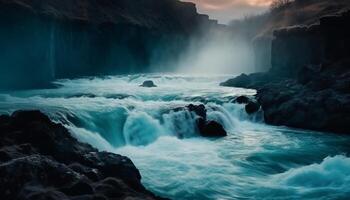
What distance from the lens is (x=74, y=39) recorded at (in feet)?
162

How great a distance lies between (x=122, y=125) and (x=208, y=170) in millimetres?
7430

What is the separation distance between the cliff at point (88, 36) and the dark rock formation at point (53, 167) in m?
25.8

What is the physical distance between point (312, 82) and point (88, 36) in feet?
102

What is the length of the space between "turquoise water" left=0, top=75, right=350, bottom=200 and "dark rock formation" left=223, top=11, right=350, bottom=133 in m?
1.05

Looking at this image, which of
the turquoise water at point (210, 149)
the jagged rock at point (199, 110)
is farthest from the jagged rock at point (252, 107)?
the jagged rock at point (199, 110)

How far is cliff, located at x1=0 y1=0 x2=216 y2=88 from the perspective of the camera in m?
36.1

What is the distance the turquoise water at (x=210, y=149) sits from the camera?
13.5m

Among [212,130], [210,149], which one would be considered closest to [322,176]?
[210,149]

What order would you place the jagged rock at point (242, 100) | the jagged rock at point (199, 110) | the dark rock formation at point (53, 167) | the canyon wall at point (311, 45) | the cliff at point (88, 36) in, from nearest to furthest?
the dark rock formation at point (53, 167)
the jagged rock at point (199, 110)
the jagged rock at point (242, 100)
the canyon wall at point (311, 45)
the cliff at point (88, 36)

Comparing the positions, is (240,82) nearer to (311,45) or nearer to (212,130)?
(311,45)

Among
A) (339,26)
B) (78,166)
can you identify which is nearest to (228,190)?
(78,166)

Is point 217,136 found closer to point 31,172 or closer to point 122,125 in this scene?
point 122,125

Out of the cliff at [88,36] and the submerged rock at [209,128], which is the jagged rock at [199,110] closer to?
the submerged rock at [209,128]

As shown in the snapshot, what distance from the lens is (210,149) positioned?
62.8ft
